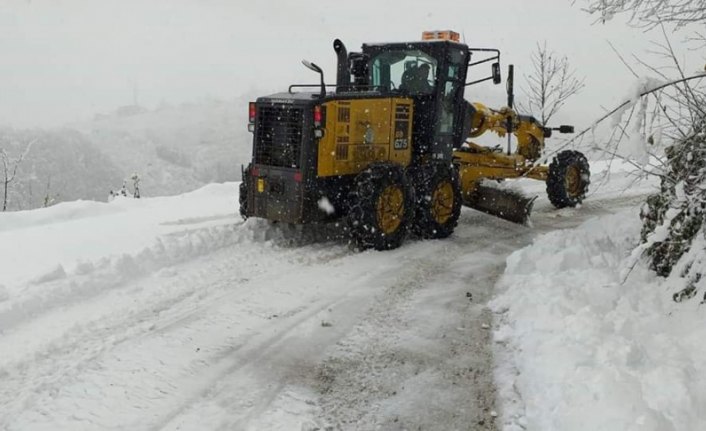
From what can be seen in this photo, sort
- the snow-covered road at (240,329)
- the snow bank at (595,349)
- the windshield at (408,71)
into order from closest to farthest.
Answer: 1. the snow bank at (595,349)
2. the snow-covered road at (240,329)
3. the windshield at (408,71)

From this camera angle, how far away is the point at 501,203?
10.3m

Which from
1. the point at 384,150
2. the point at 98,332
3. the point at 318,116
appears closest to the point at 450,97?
the point at 384,150

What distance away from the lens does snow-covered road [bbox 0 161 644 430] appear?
13.7 ft

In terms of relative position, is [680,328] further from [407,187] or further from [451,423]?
[407,187]

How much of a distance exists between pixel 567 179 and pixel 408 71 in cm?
411

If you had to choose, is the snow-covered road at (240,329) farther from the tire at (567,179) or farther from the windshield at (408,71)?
the tire at (567,179)

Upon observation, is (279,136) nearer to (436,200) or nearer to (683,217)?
(436,200)

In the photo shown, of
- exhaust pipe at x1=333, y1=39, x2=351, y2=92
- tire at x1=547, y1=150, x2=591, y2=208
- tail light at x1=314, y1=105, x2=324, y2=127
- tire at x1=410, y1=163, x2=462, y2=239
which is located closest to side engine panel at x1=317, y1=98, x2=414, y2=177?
tail light at x1=314, y1=105, x2=324, y2=127

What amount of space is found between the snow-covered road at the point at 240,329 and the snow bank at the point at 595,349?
277mm

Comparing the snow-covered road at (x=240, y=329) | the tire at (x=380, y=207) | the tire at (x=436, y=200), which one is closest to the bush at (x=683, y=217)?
the snow-covered road at (x=240, y=329)

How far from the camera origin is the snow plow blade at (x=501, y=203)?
10094 mm

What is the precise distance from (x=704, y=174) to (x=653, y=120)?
66 centimetres

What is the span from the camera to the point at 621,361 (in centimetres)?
423

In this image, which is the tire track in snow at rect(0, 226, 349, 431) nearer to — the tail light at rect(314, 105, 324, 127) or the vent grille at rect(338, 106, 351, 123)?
the tail light at rect(314, 105, 324, 127)
